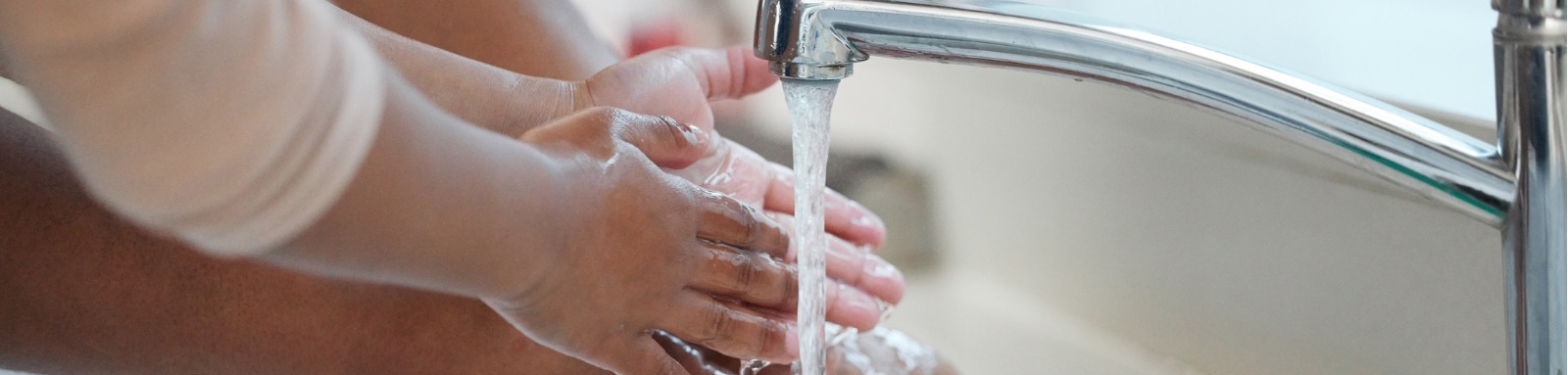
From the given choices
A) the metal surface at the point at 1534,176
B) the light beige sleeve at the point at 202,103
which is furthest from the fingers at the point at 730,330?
the metal surface at the point at 1534,176

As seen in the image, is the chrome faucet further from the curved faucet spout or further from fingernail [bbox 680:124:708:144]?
fingernail [bbox 680:124:708:144]

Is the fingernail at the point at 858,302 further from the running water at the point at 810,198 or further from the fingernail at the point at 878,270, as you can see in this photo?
the running water at the point at 810,198

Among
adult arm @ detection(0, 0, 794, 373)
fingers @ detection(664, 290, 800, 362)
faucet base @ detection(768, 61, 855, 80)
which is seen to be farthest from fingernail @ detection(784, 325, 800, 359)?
faucet base @ detection(768, 61, 855, 80)

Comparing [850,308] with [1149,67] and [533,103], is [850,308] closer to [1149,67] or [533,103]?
[533,103]

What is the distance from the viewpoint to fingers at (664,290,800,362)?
Answer: 610 mm

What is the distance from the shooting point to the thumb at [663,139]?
0.61 meters

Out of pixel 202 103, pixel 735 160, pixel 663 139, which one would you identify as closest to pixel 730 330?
pixel 663 139

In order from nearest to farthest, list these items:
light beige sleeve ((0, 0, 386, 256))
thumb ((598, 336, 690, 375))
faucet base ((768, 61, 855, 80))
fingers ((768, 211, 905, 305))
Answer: light beige sleeve ((0, 0, 386, 256)), faucet base ((768, 61, 855, 80)), thumb ((598, 336, 690, 375)), fingers ((768, 211, 905, 305))

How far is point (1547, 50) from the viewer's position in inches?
15.1

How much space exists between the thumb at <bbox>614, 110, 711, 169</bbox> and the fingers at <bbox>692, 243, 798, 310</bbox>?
0.06m

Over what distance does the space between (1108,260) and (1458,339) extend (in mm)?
290

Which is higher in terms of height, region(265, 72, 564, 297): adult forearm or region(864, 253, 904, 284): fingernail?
region(864, 253, 904, 284): fingernail

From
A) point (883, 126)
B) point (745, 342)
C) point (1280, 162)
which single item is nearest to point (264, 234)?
point (745, 342)

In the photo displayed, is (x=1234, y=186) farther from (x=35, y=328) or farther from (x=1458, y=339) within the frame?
(x=35, y=328)
